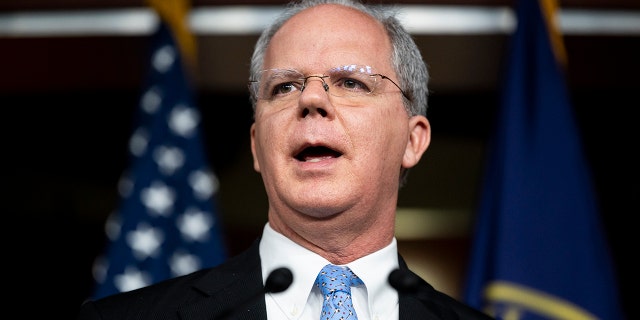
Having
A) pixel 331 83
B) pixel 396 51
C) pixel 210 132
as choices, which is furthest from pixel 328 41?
pixel 210 132

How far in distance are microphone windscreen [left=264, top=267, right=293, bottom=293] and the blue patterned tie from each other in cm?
22

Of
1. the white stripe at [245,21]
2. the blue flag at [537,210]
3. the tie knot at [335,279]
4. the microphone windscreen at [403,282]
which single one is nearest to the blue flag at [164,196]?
the white stripe at [245,21]

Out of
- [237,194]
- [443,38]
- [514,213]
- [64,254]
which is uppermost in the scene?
[443,38]

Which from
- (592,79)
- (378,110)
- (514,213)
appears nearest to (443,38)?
(592,79)

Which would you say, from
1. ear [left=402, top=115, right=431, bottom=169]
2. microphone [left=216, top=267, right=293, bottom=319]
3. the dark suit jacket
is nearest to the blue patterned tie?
the dark suit jacket

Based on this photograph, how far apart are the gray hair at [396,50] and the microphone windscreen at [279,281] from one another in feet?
2.05

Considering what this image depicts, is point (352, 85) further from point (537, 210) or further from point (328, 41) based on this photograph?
point (537, 210)

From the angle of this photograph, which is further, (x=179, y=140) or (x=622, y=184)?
(x=622, y=184)

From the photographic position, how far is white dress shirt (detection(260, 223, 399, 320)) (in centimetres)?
173

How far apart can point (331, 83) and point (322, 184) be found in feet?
0.77

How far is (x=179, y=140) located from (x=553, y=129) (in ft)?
4.70

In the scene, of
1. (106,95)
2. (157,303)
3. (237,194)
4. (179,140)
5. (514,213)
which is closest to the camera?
(157,303)

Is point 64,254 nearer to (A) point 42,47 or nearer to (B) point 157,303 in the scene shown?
(A) point 42,47

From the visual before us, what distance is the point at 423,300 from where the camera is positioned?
185 centimetres
